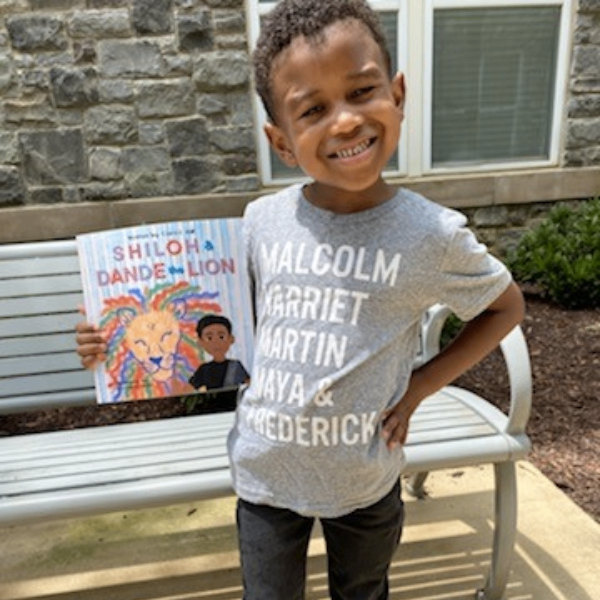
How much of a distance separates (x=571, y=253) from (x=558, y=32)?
1.52 meters

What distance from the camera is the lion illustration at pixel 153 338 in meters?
1.73

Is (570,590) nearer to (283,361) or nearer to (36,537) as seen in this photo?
(283,361)

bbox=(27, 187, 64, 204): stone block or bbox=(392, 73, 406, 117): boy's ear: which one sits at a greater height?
bbox=(392, 73, 406, 117): boy's ear

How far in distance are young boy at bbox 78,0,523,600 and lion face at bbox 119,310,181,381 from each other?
0.49 m

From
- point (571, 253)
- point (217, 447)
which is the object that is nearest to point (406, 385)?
point (217, 447)

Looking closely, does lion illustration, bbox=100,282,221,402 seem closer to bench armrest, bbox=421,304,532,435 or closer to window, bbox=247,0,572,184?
bench armrest, bbox=421,304,532,435

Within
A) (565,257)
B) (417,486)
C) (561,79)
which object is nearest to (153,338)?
(417,486)

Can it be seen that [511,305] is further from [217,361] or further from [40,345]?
[40,345]

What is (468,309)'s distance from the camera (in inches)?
48.4

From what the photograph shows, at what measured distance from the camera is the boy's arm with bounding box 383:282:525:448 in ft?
4.19

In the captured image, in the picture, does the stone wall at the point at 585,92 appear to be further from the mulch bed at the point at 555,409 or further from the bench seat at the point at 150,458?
the bench seat at the point at 150,458

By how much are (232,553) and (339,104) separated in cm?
172

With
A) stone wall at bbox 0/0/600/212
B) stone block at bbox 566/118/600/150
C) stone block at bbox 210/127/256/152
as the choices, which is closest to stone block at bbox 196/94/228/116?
stone wall at bbox 0/0/600/212

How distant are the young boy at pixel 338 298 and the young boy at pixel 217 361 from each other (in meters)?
0.43
